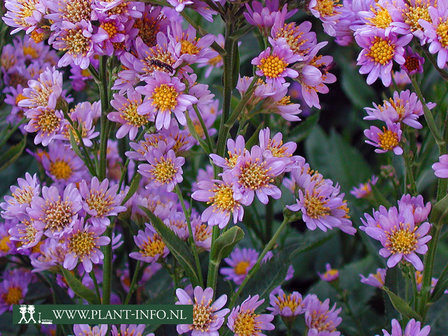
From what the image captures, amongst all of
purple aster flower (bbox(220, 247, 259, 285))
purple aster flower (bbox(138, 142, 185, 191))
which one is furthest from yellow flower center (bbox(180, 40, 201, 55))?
purple aster flower (bbox(220, 247, 259, 285))

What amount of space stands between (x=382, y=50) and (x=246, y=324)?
0.51 meters

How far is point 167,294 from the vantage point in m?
1.26

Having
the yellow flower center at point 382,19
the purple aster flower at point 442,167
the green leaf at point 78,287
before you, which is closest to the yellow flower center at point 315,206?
the purple aster flower at point 442,167

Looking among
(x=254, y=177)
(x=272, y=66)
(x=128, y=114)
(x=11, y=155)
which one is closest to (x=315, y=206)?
(x=254, y=177)

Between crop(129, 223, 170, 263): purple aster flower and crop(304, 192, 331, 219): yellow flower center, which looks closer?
crop(304, 192, 331, 219): yellow flower center

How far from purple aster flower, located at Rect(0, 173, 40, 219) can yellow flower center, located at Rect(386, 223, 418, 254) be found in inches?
24.3

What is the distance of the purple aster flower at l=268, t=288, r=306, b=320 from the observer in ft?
3.86

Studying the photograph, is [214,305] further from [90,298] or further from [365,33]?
[365,33]

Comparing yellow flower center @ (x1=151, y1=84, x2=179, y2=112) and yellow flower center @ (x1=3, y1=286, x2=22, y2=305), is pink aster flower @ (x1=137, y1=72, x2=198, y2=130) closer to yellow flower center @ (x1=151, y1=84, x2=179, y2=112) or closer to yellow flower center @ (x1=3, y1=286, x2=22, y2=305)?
yellow flower center @ (x1=151, y1=84, x2=179, y2=112)

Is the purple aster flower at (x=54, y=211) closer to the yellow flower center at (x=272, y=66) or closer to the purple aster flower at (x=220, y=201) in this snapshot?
the purple aster flower at (x=220, y=201)

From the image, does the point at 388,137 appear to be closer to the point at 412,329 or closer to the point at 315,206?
the point at 315,206

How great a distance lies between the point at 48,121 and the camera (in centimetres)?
108

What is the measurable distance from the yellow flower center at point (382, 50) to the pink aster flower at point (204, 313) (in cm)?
47

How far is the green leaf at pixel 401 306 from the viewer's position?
1.01 m
